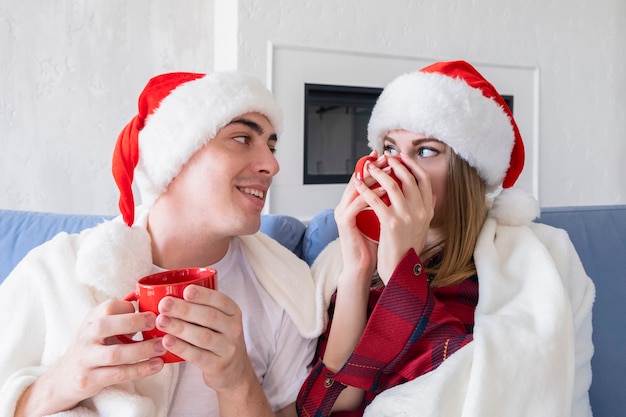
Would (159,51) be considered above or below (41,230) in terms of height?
above

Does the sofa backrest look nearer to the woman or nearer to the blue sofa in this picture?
the blue sofa

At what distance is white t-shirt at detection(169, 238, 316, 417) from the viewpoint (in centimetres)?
117

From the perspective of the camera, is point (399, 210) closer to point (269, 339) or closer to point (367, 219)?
point (367, 219)

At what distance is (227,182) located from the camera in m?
1.13

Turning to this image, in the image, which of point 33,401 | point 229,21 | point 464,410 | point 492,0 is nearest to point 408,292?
point 464,410

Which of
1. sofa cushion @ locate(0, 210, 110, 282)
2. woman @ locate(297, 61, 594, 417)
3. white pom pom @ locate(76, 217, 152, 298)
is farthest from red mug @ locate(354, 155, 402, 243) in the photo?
sofa cushion @ locate(0, 210, 110, 282)

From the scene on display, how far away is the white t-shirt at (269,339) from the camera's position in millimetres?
1170

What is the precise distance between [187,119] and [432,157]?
56cm

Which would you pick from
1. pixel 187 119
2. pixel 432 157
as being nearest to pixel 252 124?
pixel 187 119

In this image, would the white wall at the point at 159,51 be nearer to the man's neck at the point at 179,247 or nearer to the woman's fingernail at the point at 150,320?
the man's neck at the point at 179,247

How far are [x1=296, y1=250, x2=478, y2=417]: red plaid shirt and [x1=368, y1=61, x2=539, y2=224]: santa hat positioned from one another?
1.04ft

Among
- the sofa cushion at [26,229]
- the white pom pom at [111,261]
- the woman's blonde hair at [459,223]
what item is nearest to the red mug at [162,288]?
the white pom pom at [111,261]

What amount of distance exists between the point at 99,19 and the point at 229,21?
0.72 m

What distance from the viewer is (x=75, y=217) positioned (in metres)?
1.52
